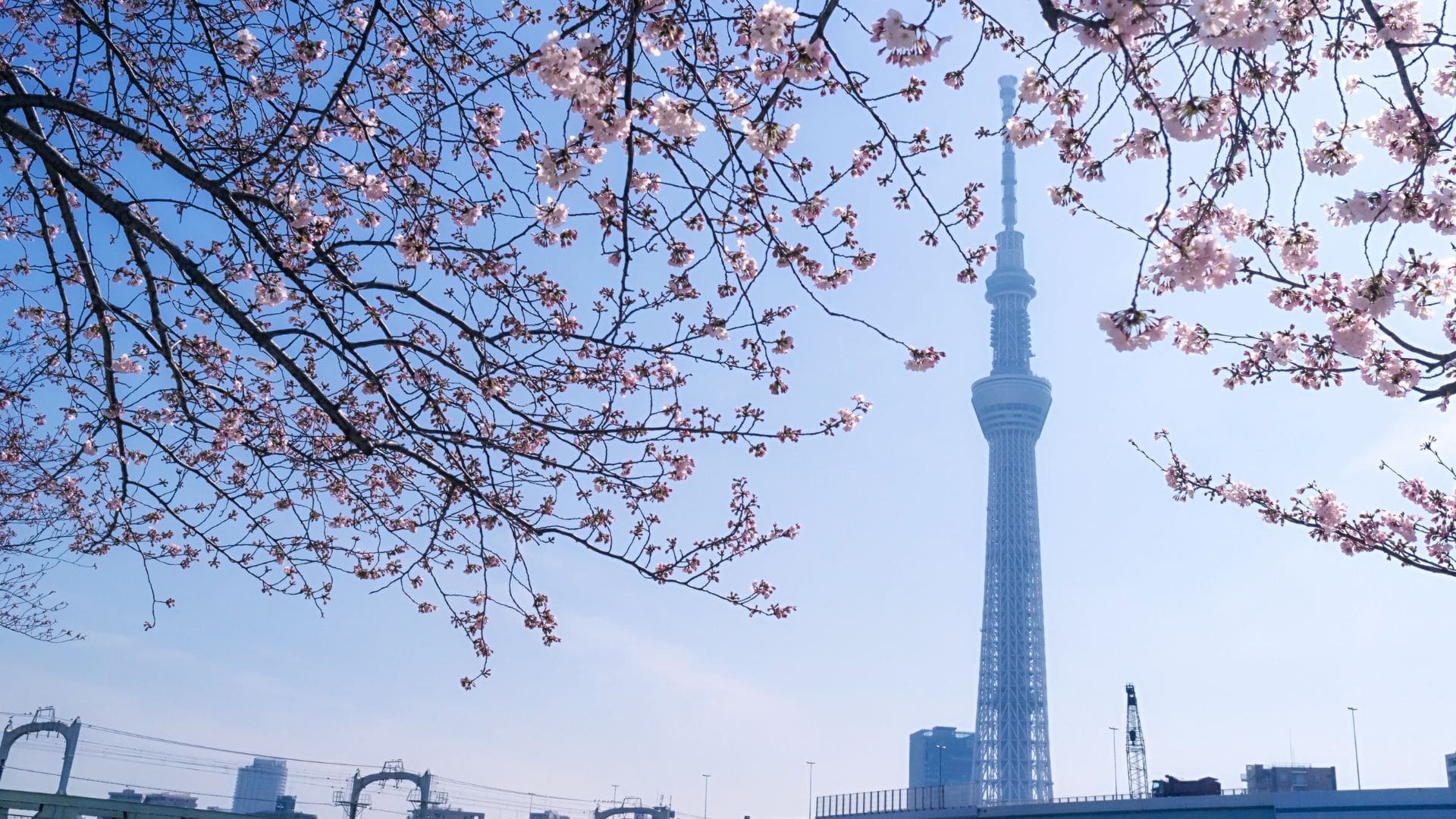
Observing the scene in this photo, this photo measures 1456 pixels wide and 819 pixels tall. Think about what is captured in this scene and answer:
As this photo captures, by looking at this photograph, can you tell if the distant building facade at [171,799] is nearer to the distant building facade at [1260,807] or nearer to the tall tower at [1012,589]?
the distant building facade at [1260,807]

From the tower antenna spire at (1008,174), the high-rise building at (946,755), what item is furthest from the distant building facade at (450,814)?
the high-rise building at (946,755)

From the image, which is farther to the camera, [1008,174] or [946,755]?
[946,755]

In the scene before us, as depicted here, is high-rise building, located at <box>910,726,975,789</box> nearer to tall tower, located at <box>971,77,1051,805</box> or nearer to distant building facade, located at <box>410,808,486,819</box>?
tall tower, located at <box>971,77,1051,805</box>

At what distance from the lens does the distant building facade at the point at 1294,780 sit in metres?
47.6

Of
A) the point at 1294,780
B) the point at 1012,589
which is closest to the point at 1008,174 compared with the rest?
the point at 1012,589

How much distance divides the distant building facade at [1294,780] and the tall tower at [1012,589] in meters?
37.6

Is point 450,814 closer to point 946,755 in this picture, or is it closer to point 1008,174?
point 1008,174

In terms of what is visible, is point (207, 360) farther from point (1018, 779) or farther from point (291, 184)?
point (1018, 779)

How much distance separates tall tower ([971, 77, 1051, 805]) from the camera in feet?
307

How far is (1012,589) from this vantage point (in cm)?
9688

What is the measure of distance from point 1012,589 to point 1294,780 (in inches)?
1935

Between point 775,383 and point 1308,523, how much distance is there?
778 cm

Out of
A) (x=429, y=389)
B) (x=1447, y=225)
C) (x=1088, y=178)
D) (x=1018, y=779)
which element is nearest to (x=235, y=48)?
(x=429, y=389)

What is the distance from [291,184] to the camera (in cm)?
620
